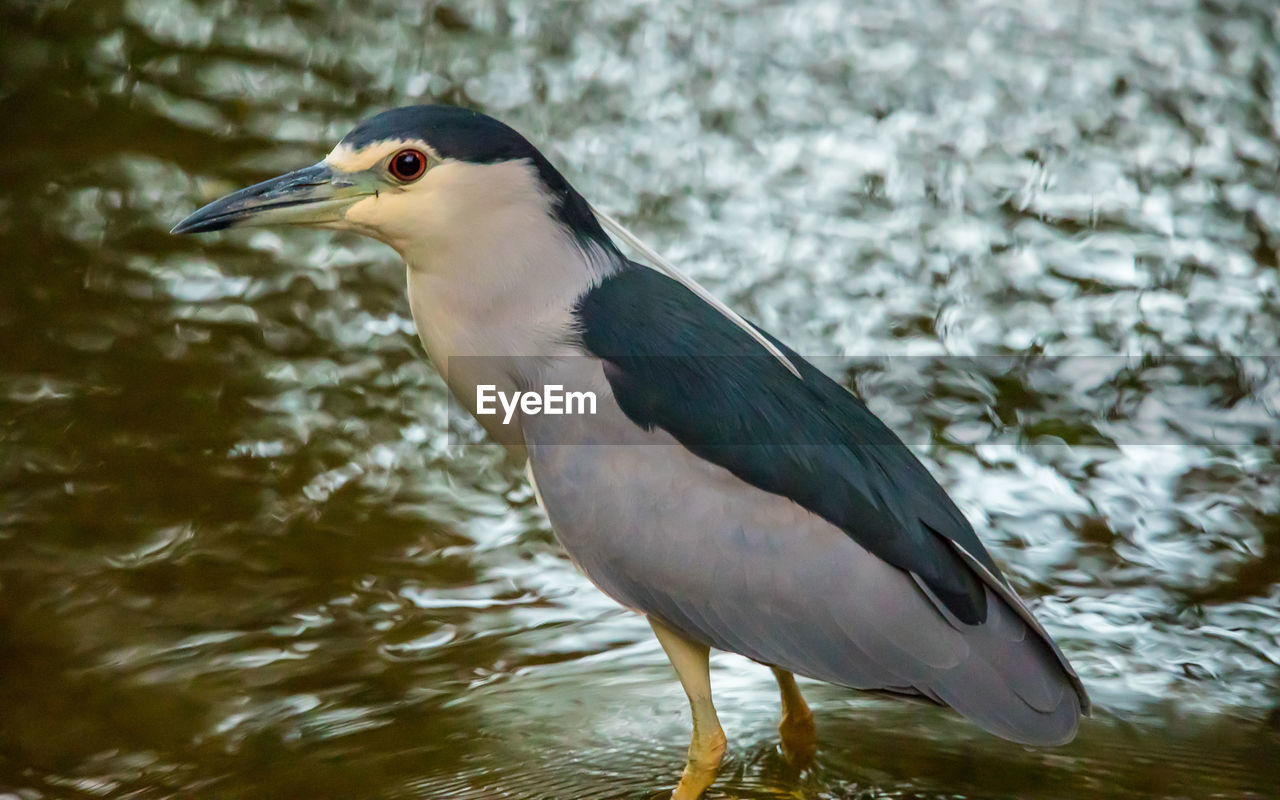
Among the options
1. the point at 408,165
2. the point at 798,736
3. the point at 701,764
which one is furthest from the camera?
the point at 798,736

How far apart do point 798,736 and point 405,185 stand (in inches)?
50.2

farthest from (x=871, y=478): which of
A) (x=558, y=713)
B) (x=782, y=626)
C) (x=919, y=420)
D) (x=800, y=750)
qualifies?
(x=919, y=420)

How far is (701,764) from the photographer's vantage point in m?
2.56

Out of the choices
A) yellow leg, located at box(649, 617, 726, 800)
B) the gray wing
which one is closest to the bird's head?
A: the gray wing

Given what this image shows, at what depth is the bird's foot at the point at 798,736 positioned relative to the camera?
2.79 m

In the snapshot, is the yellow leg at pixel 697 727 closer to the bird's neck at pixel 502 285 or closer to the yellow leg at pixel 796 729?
the yellow leg at pixel 796 729

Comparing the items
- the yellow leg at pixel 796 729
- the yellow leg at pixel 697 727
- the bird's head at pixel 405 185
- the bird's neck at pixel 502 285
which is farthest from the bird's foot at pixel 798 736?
the bird's head at pixel 405 185

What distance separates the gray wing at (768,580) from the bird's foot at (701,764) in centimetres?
17

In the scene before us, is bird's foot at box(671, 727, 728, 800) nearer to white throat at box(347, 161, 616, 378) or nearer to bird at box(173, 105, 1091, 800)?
bird at box(173, 105, 1091, 800)

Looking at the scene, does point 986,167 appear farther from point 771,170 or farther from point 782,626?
point 782,626

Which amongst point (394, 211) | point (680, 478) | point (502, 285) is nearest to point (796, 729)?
point (680, 478)

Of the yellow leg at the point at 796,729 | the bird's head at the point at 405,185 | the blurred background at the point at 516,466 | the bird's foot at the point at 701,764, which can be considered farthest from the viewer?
the blurred background at the point at 516,466

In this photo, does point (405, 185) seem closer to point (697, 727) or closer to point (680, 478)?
point (680, 478)

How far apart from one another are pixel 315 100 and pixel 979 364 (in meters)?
2.64
